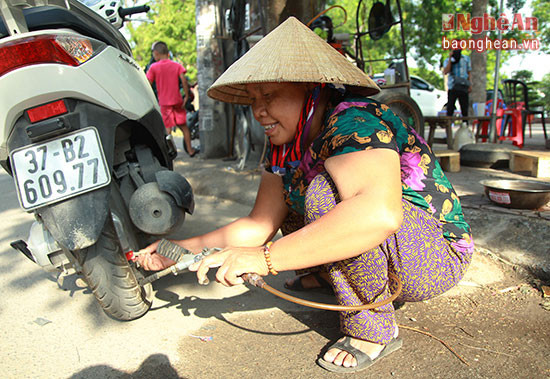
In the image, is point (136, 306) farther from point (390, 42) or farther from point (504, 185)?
point (390, 42)

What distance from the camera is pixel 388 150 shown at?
1.26 m

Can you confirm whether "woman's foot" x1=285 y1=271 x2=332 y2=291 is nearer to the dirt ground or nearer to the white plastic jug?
the dirt ground

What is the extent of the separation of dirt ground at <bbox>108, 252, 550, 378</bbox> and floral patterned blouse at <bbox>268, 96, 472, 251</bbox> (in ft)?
1.29

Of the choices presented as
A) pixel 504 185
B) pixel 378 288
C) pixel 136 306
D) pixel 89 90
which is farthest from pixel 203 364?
pixel 504 185

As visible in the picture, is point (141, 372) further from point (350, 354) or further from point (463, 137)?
point (463, 137)

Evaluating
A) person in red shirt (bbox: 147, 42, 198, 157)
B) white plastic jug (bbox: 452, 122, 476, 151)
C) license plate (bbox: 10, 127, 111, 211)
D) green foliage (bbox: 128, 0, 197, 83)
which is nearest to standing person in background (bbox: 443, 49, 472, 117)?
white plastic jug (bbox: 452, 122, 476, 151)

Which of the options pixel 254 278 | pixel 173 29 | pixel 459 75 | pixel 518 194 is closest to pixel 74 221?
pixel 254 278

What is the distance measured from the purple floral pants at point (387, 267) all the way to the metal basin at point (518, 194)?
108 centimetres

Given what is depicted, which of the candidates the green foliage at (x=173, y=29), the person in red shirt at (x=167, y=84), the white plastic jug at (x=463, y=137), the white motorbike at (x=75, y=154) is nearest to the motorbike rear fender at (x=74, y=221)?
the white motorbike at (x=75, y=154)

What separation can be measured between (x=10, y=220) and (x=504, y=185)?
384cm

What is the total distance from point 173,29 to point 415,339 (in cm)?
1887

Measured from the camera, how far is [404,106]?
5074 millimetres

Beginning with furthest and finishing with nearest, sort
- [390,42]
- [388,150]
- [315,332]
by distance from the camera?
1. [390,42]
2. [315,332]
3. [388,150]

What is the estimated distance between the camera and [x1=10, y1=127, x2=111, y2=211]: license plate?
4.75 ft
